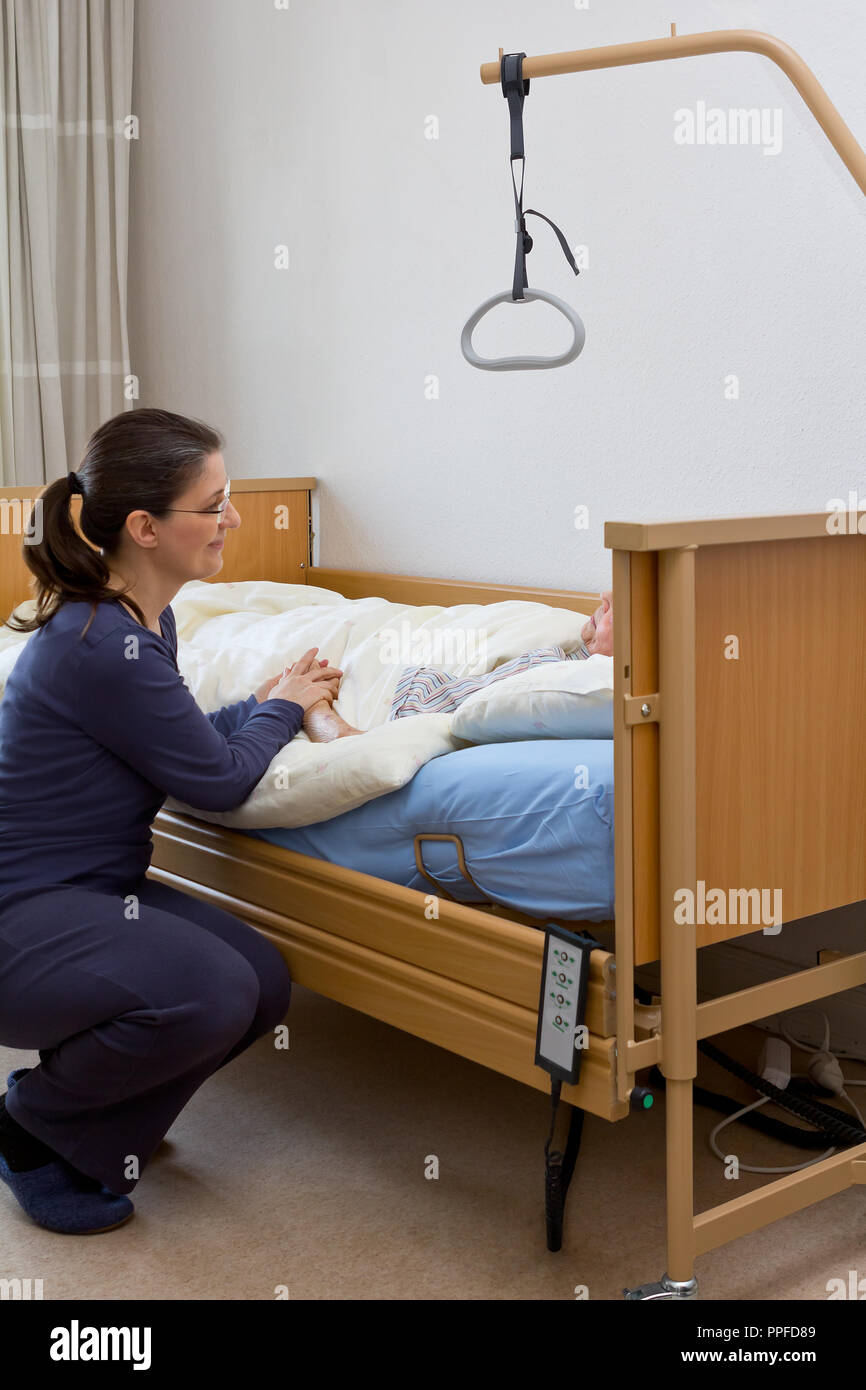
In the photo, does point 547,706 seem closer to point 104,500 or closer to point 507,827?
point 507,827

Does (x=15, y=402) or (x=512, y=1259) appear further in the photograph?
(x=15, y=402)

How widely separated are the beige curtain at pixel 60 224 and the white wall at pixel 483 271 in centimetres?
10

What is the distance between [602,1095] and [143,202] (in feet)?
9.65

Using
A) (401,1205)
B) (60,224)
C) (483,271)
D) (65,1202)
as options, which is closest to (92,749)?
(65,1202)

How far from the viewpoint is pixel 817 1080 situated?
1858mm

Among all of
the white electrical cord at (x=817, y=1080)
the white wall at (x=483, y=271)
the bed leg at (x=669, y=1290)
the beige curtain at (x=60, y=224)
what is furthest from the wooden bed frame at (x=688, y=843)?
the beige curtain at (x=60, y=224)

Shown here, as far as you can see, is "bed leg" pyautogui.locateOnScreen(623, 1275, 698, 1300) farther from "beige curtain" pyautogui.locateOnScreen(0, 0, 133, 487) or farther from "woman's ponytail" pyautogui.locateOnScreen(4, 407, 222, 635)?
"beige curtain" pyautogui.locateOnScreen(0, 0, 133, 487)

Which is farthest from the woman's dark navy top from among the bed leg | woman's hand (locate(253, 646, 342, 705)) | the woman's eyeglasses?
the bed leg

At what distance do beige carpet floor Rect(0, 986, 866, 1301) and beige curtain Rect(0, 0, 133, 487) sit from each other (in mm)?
1942

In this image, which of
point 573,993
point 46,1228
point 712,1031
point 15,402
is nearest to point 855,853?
point 712,1031

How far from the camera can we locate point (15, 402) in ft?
10.9

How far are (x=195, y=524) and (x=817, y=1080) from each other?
3.87 ft

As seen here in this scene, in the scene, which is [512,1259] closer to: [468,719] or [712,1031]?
[712,1031]

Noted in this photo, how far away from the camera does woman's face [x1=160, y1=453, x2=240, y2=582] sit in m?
1.57
